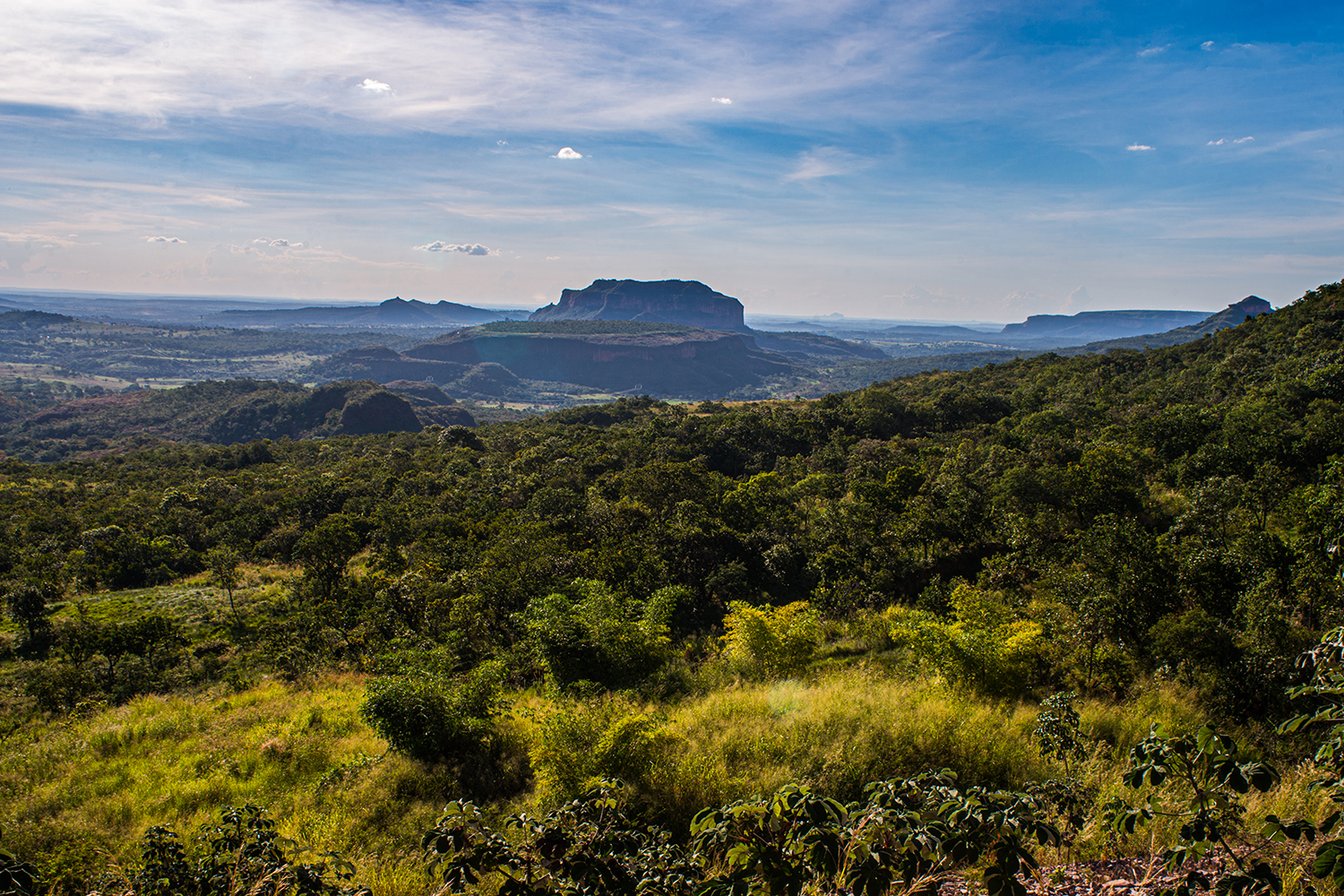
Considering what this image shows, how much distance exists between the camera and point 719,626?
75.3 feet

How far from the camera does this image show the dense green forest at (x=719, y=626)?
804 cm

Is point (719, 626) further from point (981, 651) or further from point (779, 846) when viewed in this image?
point (779, 846)

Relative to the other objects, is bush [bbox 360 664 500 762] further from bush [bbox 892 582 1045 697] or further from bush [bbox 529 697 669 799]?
bush [bbox 892 582 1045 697]

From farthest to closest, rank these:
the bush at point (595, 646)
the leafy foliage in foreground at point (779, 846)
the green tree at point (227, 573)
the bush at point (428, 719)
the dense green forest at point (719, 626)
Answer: the green tree at point (227, 573) < the bush at point (595, 646) < the bush at point (428, 719) < the dense green forest at point (719, 626) < the leafy foliage in foreground at point (779, 846)

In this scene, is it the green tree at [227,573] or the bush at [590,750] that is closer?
the bush at [590,750]

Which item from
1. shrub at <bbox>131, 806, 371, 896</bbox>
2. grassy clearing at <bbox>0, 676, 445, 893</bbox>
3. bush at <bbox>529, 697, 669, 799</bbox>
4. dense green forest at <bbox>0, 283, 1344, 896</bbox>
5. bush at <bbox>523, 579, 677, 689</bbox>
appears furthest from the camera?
bush at <bbox>523, 579, 677, 689</bbox>

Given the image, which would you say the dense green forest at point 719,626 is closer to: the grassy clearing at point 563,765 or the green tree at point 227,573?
the grassy clearing at point 563,765

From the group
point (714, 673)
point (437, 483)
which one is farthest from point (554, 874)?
point (437, 483)

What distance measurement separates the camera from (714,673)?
14961 mm

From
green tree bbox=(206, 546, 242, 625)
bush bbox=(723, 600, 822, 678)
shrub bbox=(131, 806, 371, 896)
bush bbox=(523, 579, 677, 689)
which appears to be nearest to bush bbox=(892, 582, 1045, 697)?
bush bbox=(723, 600, 822, 678)

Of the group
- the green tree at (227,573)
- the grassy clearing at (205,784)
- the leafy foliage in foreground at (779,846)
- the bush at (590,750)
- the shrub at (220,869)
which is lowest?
the green tree at (227,573)

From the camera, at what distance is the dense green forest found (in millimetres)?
8039

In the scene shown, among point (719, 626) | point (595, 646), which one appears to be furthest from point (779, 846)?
point (719, 626)

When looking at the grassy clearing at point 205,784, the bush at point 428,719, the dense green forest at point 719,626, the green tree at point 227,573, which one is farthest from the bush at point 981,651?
the green tree at point 227,573
